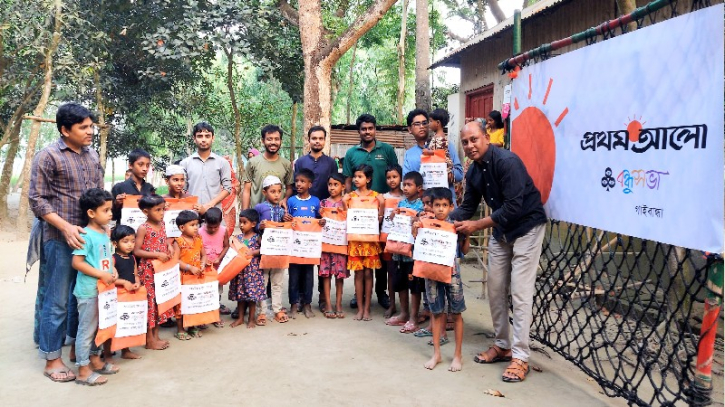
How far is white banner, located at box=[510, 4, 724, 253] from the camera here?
7.73ft

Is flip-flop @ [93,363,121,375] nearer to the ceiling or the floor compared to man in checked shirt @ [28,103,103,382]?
nearer to the floor

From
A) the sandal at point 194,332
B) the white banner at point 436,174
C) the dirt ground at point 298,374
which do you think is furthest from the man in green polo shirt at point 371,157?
the sandal at point 194,332

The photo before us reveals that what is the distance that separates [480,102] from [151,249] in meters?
8.14

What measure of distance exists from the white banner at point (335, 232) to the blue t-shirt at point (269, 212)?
1.44ft

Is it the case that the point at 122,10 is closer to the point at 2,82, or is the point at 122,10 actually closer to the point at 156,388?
the point at 2,82

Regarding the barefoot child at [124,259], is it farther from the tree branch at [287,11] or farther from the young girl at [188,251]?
the tree branch at [287,11]

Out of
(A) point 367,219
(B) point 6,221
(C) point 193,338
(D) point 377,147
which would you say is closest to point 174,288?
(C) point 193,338

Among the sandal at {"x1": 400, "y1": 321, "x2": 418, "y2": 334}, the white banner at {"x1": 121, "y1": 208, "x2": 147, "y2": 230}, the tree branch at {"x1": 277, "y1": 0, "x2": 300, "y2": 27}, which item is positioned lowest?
the sandal at {"x1": 400, "y1": 321, "x2": 418, "y2": 334}

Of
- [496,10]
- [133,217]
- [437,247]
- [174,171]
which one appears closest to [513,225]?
[437,247]

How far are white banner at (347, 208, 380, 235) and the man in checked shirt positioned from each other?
7.19 ft

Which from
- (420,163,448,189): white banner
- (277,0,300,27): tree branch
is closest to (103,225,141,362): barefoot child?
(420,163,448,189): white banner

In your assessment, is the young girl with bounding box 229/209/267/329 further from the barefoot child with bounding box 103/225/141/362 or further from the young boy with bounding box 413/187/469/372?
the young boy with bounding box 413/187/469/372

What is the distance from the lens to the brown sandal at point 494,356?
3.82 m

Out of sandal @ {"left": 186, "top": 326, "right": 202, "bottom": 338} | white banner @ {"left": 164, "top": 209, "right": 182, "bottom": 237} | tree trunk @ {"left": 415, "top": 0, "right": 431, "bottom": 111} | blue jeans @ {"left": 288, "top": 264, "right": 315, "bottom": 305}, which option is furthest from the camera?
tree trunk @ {"left": 415, "top": 0, "right": 431, "bottom": 111}
